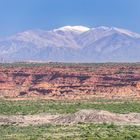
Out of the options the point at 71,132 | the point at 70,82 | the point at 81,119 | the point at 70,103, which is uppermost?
the point at 70,82

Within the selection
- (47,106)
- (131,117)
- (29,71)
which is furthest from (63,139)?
(29,71)

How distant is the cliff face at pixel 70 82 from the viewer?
354 feet

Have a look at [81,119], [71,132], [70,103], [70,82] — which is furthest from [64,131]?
[70,82]

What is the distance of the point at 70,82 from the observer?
11375 centimetres

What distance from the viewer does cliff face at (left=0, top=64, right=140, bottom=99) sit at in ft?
354

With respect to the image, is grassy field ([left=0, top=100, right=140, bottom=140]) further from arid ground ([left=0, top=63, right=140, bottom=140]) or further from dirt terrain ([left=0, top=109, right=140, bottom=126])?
dirt terrain ([left=0, top=109, right=140, bottom=126])

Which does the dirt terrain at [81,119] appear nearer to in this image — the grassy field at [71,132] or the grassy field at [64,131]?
the grassy field at [64,131]

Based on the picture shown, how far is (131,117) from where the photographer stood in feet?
223

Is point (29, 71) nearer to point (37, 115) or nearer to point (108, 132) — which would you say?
point (37, 115)

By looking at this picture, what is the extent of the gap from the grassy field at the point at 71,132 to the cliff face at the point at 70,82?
148 feet

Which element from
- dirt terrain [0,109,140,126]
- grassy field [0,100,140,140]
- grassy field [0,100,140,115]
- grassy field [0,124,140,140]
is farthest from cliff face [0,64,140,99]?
grassy field [0,124,140,140]

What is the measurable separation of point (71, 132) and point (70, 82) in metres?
61.2

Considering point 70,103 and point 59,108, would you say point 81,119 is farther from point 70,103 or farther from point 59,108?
point 70,103

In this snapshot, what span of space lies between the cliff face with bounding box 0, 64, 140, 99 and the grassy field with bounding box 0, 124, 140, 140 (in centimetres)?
4513
